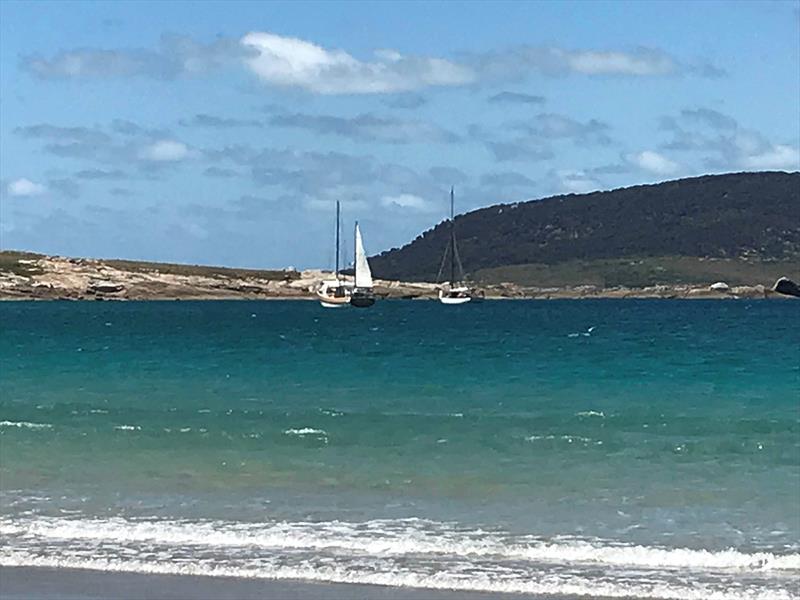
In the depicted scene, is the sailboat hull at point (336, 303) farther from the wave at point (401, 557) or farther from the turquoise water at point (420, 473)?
the wave at point (401, 557)

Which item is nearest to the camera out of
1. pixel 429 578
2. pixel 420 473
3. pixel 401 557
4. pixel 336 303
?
pixel 429 578

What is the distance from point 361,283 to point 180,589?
131 meters

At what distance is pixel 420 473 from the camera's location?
23.2 m

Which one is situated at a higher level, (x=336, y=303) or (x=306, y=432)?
(x=336, y=303)

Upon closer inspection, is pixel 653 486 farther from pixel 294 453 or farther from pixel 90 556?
pixel 90 556

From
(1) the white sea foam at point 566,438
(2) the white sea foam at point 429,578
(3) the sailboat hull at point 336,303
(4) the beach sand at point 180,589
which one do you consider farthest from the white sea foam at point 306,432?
(3) the sailboat hull at point 336,303

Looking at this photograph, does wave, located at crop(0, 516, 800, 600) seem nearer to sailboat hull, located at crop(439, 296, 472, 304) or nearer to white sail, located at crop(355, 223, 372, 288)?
white sail, located at crop(355, 223, 372, 288)

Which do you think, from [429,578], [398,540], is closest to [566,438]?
[398,540]

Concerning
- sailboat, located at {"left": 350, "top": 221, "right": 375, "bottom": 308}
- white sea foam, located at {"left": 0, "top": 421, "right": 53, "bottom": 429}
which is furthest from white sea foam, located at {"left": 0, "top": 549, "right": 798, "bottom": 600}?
sailboat, located at {"left": 350, "top": 221, "right": 375, "bottom": 308}

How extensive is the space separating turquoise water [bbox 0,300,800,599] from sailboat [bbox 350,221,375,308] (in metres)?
89.7

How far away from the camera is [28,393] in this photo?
132ft

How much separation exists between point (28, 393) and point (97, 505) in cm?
2145

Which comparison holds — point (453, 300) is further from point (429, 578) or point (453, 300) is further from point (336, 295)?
point (429, 578)

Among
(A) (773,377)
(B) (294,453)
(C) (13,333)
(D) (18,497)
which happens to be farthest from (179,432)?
(C) (13,333)
